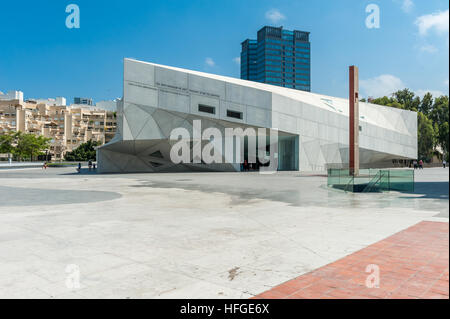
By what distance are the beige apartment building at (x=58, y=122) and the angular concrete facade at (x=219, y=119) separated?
88.8 meters

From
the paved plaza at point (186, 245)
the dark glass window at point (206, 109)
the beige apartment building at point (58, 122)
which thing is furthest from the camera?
the beige apartment building at point (58, 122)

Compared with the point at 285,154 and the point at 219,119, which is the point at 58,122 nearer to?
the point at 285,154

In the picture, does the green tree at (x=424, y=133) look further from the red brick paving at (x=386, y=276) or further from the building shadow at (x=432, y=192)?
the red brick paving at (x=386, y=276)

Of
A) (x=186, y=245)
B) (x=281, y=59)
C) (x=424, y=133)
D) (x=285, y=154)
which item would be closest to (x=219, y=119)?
(x=285, y=154)

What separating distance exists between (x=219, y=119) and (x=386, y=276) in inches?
1268

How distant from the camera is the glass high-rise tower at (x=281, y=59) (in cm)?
18488

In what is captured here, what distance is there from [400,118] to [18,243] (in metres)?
62.1

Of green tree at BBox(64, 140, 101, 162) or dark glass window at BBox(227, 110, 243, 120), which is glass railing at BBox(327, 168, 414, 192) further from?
green tree at BBox(64, 140, 101, 162)

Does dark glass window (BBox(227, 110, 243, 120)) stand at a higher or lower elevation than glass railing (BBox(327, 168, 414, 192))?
higher

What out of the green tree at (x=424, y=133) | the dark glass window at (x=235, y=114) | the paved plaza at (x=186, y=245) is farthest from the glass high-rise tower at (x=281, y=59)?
the paved plaza at (x=186, y=245)

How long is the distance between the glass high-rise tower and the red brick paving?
610ft

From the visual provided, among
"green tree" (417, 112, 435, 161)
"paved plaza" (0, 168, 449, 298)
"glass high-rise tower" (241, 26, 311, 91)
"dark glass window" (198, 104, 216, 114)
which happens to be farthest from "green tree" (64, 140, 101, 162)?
"glass high-rise tower" (241, 26, 311, 91)

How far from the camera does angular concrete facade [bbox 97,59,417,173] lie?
32.8 m
